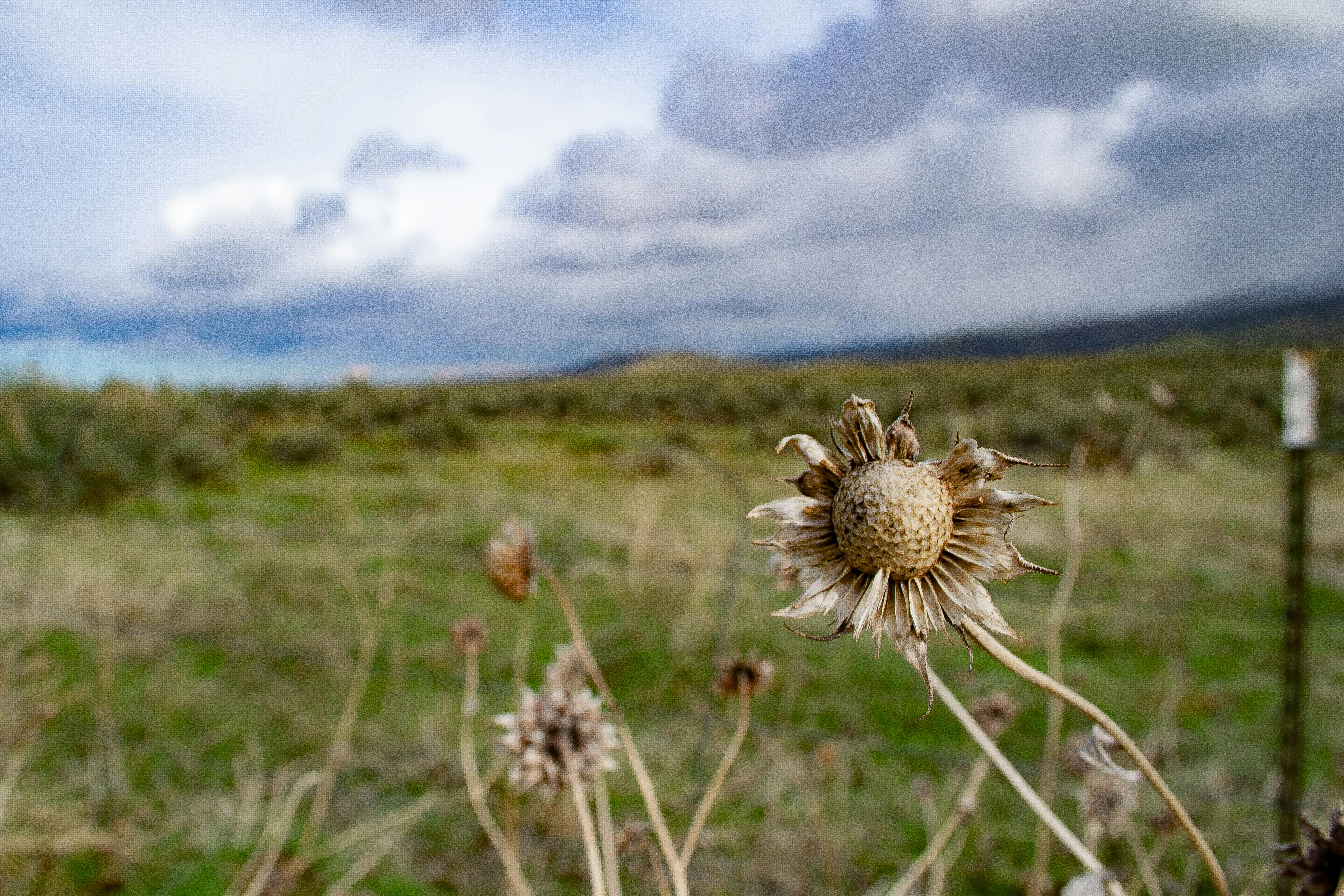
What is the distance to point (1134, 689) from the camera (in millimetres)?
4098

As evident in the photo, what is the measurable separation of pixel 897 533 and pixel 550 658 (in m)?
4.19

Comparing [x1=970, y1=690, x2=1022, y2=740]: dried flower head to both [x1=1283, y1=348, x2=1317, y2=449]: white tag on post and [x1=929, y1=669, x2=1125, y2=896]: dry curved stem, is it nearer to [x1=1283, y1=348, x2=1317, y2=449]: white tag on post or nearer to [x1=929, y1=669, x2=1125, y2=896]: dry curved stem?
[x1=929, y1=669, x2=1125, y2=896]: dry curved stem

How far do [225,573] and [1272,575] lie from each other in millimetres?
7271

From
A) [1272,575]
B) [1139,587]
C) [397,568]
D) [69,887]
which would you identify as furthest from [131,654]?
[1272,575]

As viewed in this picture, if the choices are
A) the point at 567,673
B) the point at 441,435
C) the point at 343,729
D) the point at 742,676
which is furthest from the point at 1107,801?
the point at 441,435

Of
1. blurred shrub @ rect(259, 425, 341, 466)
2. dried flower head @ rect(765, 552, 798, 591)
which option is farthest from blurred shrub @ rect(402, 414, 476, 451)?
dried flower head @ rect(765, 552, 798, 591)

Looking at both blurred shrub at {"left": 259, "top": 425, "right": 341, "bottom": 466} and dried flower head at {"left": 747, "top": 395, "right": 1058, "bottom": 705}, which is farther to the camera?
blurred shrub at {"left": 259, "top": 425, "right": 341, "bottom": 466}

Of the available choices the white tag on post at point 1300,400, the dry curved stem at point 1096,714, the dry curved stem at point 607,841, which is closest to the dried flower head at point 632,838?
the dry curved stem at point 607,841

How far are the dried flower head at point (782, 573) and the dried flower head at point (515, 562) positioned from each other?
0.89ft

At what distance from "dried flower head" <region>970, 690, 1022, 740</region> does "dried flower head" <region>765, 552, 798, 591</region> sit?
58 cm

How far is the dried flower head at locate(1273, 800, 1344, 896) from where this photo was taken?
0.50 meters

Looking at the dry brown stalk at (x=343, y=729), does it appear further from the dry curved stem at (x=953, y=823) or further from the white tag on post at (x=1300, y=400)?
the white tag on post at (x=1300, y=400)

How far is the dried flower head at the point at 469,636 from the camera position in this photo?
115cm

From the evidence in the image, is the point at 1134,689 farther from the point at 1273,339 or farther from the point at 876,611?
the point at 1273,339
